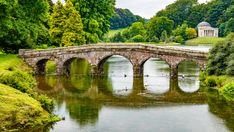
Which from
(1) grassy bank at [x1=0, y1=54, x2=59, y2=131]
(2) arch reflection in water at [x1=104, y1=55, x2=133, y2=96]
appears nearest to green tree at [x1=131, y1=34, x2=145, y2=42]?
(2) arch reflection in water at [x1=104, y1=55, x2=133, y2=96]

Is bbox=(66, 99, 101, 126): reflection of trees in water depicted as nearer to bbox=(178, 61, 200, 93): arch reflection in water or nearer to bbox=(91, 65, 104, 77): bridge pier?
bbox=(178, 61, 200, 93): arch reflection in water

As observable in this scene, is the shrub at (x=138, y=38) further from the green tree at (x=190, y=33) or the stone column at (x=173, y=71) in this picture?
the stone column at (x=173, y=71)

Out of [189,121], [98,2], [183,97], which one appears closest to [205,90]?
[183,97]

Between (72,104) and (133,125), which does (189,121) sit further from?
(72,104)

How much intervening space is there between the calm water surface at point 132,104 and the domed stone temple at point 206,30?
105655mm

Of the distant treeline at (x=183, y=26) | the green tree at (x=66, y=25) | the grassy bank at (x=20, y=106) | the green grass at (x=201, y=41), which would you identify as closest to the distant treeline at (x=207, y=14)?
the distant treeline at (x=183, y=26)

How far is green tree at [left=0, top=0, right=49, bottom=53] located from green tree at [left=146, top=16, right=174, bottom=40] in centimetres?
9350

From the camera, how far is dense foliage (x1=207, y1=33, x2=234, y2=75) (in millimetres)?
51562

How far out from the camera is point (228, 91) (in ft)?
153

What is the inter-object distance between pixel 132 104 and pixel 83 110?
5261mm

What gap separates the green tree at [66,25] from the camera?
85.7 m

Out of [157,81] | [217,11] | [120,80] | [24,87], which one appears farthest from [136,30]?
[24,87]

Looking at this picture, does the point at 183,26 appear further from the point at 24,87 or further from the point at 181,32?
the point at 24,87

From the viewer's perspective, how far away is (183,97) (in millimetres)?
47562
